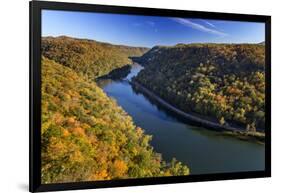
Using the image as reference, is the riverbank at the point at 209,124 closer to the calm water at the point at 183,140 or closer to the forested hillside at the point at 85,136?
the calm water at the point at 183,140

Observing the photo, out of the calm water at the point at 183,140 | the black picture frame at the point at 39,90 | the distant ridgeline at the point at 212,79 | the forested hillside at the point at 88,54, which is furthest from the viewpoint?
the distant ridgeline at the point at 212,79

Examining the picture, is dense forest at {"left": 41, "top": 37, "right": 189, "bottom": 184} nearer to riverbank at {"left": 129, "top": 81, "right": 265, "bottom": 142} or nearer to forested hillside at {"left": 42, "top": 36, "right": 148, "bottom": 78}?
forested hillside at {"left": 42, "top": 36, "right": 148, "bottom": 78}

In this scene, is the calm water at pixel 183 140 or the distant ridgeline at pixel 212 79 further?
the distant ridgeline at pixel 212 79

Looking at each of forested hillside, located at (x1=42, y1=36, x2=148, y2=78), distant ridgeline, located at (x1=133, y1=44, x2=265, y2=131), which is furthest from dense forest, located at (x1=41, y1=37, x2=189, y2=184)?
distant ridgeline, located at (x1=133, y1=44, x2=265, y2=131)

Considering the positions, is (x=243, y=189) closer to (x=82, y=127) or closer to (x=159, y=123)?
(x=159, y=123)

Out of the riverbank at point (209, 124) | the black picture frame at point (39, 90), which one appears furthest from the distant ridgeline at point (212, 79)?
the black picture frame at point (39, 90)

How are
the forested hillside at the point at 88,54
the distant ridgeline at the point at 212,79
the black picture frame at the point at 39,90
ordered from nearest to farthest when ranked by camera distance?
the black picture frame at the point at 39,90 < the forested hillside at the point at 88,54 < the distant ridgeline at the point at 212,79

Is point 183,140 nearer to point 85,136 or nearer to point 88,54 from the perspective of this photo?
point 85,136
